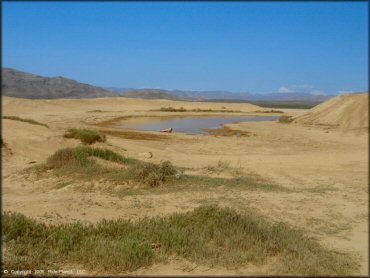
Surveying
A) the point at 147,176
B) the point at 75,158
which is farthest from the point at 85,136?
the point at 147,176

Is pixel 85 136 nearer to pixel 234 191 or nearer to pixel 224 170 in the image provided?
pixel 224 170

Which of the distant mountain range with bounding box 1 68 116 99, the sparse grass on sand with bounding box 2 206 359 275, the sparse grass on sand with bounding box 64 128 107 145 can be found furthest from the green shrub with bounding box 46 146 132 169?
the distant mountain range with bounding box 1 68 116 99

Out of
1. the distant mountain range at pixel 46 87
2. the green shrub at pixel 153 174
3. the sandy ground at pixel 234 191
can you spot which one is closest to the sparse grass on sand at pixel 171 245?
the sandy ground at pixel 234 191

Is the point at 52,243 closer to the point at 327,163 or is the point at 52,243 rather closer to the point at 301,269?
the point at 301,269

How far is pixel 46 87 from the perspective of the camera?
11175 cm

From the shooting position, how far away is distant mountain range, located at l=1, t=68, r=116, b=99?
321 ft

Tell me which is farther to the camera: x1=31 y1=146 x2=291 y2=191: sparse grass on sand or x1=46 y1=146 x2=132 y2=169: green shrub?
x1=46 y1=146 x2=132 y2=169: green shrub

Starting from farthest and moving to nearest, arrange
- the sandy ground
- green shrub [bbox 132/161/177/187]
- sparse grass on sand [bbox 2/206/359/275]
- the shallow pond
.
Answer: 1. the shallow pond
2. green shrub [bbox 132/161/177/187]
3. the sandy ground
4. sparse grass on sand [bbox 2/206/359/275]

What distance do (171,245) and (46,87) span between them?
367 ft

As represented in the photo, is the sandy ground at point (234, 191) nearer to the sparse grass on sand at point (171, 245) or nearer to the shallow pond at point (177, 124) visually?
the sparse grass on sand at point (171, 245)

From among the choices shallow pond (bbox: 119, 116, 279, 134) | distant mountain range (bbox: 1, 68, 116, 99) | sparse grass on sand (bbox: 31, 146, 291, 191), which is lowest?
shallow pond (bbox: 119, 116, 279, 134)

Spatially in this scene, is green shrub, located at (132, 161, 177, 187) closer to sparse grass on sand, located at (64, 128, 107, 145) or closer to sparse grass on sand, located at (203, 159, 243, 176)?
sparse grass on sand, located at (203, 159, 243, 176)

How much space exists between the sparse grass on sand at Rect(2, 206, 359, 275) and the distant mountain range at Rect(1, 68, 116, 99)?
90.7 meters

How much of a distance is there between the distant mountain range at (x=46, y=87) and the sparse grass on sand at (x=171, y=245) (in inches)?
3570
